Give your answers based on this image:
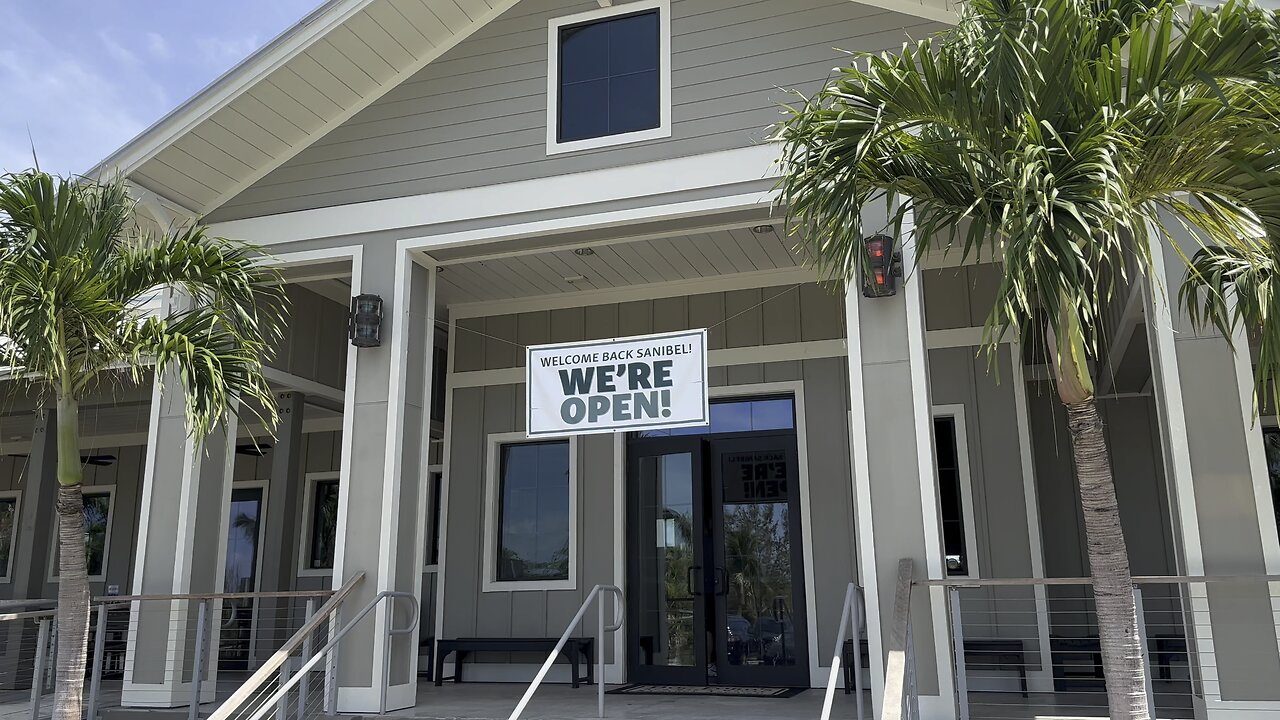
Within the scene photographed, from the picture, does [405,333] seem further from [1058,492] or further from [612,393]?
[1058,492]

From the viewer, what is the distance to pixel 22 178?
552 centimetres

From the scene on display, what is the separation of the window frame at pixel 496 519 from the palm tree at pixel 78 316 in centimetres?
369

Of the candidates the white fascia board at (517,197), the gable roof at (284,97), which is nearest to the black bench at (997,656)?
the white fascia board at (517,197)

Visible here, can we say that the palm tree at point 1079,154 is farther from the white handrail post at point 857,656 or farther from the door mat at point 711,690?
the door mat at point 711,690

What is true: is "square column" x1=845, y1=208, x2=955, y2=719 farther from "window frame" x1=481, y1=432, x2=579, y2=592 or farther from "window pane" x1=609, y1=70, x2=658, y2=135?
"window frame" x1=481, y1=432, x2=579, y2=592

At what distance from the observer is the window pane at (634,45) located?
7.25 m

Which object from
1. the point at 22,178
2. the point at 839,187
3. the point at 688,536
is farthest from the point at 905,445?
the point at 22,178

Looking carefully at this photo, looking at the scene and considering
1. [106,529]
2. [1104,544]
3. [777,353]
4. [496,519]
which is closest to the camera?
[1104,544]

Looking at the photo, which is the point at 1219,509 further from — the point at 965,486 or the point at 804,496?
the point at 804,496

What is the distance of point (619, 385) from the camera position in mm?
6609

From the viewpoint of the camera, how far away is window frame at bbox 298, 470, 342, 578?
37.9 feet

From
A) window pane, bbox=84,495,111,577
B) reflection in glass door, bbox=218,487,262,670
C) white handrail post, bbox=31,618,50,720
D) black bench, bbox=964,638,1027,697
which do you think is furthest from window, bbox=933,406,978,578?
window pane, bbox=84,495,111,577

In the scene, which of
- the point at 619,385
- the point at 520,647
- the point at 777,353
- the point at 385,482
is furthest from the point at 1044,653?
the point at 385,482

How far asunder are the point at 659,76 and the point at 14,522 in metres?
11.1
